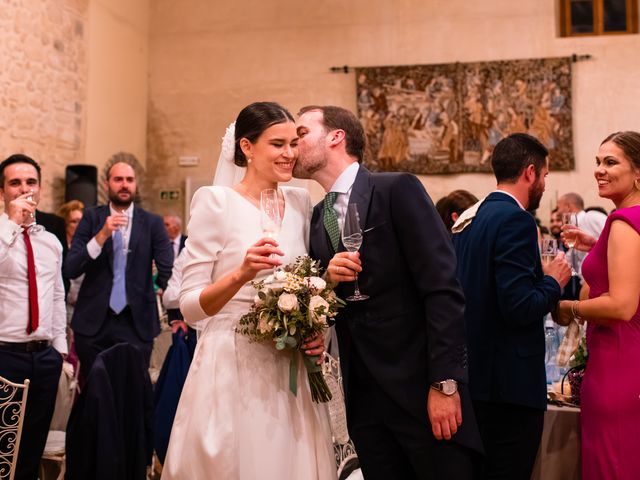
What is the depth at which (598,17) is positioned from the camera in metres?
11.4

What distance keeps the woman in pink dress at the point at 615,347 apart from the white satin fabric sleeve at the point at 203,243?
150 centimetres

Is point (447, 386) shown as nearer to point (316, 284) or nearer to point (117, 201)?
point (316, 284)

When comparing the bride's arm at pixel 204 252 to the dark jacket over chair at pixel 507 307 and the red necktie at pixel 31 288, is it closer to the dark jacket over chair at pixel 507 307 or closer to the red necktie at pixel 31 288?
the dark jacket over chair at pixel 507 307

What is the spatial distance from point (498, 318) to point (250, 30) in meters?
10.3

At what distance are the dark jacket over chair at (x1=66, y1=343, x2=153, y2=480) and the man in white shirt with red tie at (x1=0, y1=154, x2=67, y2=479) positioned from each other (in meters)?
0.95

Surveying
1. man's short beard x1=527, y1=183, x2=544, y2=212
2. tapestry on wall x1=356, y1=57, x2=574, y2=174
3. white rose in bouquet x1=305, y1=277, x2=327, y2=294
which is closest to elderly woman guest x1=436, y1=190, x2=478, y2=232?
man's short beard x1=527, y1=183, x2=544, y2=212

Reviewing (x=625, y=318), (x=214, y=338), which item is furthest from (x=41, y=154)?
(x=625, y=318)

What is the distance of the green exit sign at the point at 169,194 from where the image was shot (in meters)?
12.2

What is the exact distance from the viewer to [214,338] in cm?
263

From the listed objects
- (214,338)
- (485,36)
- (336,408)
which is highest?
(485,36)

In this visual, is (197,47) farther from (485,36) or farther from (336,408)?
(336,408)

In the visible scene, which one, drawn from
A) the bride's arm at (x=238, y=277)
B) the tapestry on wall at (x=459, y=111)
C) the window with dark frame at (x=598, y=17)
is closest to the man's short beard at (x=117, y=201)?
the bride's arm at (x=238, y=277)

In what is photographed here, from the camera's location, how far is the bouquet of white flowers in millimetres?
2391

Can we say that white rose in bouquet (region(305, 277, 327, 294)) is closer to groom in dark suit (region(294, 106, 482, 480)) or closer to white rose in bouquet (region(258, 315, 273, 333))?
groom in dark suit (region(294, 106, 482, 480))
